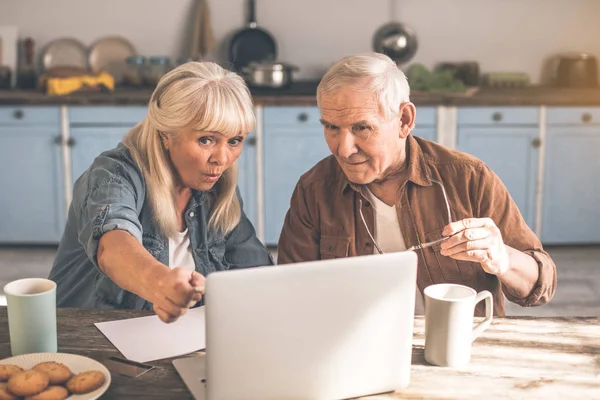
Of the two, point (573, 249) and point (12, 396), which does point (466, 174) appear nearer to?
point (12, 396)

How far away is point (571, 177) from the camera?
4.39m

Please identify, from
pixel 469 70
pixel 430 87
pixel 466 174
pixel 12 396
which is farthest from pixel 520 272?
pixel 469 70

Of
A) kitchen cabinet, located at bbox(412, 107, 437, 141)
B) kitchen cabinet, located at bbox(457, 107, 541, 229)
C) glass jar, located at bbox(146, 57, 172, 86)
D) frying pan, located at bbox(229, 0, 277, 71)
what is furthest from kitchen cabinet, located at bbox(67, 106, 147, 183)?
kitchen cabinet, located at bbox(457, 107, 541, 229)

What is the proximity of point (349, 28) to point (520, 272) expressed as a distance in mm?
3345

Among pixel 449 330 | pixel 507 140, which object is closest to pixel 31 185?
pixel 507 140

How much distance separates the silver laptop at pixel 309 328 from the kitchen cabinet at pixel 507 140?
3.16 meters

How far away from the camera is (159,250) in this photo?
191 cm

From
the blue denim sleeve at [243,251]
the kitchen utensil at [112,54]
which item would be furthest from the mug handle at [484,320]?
the kitchen utensil at [112,54]

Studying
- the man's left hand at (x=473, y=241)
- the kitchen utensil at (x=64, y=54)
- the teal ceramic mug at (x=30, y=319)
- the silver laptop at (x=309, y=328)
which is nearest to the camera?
the silver laptop at (x=309, y=328)

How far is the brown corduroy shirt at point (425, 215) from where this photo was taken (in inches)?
75.3

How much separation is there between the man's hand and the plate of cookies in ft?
0.48

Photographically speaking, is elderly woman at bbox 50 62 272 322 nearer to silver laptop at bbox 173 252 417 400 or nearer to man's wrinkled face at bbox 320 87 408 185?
man's wrinkled face at bbox 320 87 408 185

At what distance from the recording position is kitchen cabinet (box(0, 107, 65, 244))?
4352mm

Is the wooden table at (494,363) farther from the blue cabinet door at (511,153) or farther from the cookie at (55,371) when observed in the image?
the blue cabinet door at (511,153)
